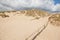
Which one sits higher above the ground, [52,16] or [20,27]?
[52,16]

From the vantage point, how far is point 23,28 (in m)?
1.83

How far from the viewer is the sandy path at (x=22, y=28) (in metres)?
1.79

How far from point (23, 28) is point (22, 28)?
1cm

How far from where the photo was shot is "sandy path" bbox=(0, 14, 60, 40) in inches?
70.3

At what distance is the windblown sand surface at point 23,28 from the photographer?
1787 mm

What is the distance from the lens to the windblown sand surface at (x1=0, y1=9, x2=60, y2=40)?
→ 1787 millimetres

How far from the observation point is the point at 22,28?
72.3 inches

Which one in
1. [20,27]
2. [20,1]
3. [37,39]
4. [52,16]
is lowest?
[37,39]

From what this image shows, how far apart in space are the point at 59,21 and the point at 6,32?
660 mm

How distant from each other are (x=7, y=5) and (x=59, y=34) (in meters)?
0.74

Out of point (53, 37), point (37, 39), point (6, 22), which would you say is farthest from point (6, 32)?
point (53, 37)

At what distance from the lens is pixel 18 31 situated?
1.83 metres

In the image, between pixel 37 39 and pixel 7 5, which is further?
pixel 7 5

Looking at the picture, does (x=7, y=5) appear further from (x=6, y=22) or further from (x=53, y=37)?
(x=53, y=37)
